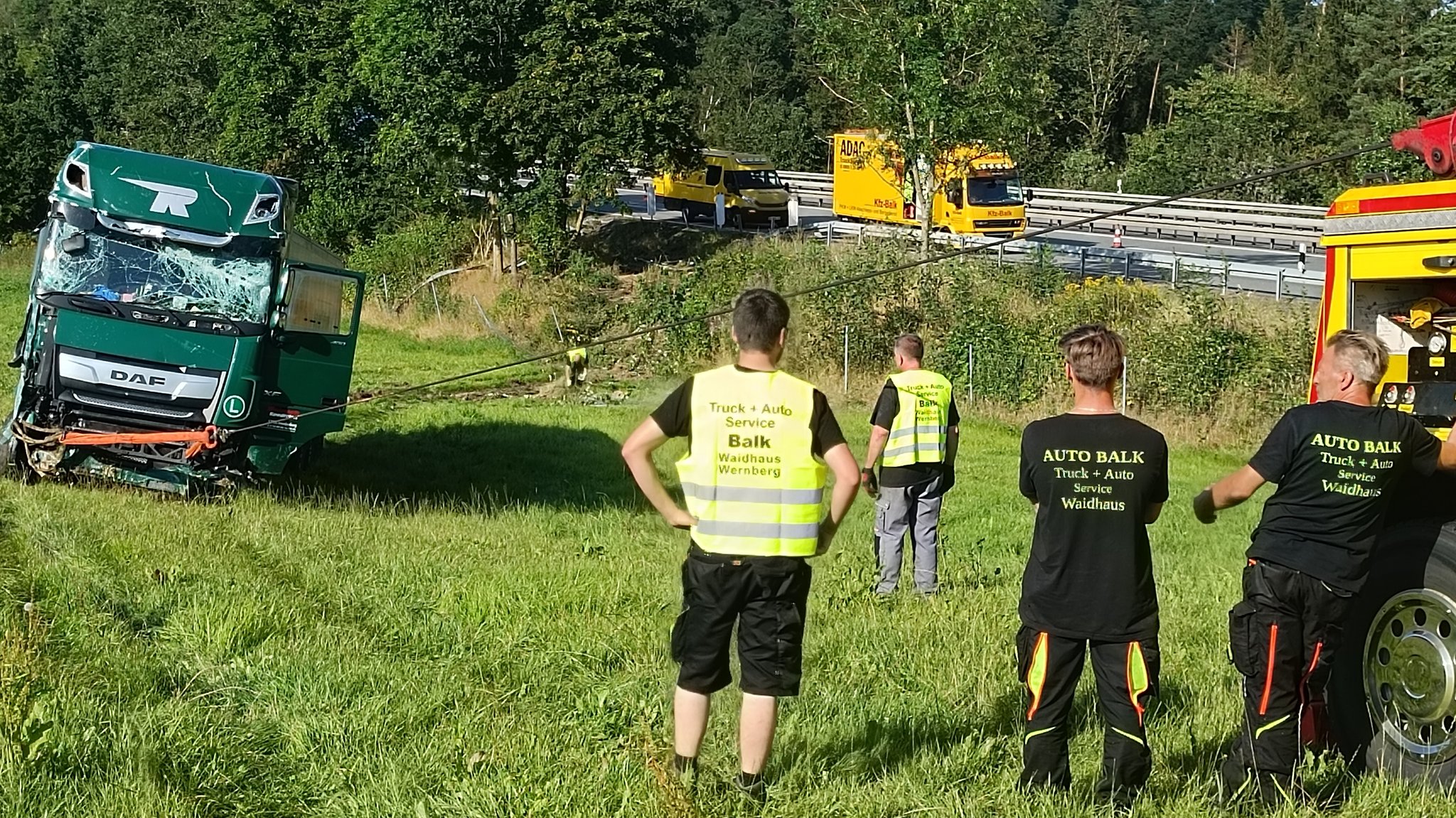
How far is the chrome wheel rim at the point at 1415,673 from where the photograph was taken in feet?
18.1

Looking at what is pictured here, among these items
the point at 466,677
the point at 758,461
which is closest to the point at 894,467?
the point at 466,677

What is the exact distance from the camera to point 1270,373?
2167 cm

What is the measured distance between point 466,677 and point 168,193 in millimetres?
8280

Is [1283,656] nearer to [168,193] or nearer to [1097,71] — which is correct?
[168,193]

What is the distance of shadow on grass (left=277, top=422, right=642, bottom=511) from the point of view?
49.9 ft

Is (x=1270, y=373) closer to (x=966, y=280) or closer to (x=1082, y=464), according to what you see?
(x=966, y=280)

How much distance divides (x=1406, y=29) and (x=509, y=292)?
3949cm

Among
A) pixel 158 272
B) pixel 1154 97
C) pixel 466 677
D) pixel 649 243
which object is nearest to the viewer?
pixel 466 677

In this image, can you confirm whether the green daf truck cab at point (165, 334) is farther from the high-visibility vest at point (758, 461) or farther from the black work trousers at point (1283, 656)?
the black work trousers at point (1283, 656)

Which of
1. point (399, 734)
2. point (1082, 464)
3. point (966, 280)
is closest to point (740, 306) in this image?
point (1082, 464)

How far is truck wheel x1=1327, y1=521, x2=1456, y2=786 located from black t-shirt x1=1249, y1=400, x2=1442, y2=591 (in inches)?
18.7

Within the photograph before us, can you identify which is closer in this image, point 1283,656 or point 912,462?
point 1283,656

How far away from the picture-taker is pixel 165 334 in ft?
42.9

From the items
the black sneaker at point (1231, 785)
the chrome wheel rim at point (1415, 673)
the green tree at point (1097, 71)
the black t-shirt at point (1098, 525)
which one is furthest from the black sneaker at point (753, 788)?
the green tree at point (1097, 71)
